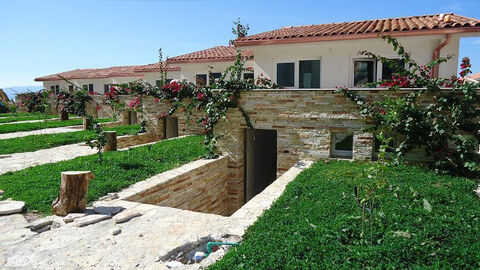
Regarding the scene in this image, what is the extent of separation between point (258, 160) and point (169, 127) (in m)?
5.07

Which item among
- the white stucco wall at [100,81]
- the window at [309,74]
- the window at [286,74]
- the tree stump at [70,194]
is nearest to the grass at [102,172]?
the tree stump at [70,194]

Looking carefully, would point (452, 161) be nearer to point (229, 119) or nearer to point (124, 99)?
point (229, 119)

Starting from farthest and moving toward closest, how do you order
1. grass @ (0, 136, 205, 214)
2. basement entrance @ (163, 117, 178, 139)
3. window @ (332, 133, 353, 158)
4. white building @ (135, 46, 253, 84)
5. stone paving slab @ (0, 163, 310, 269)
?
white building @ (135, 46, 253, 84)
basement entrance @ (163, 117, 178, 139)
window @ (332, 133, 353, 158)
grass @ (0, 136, 205, 214)
stone paving slab @ (0, 163, 310, 269)

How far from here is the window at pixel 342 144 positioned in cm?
927

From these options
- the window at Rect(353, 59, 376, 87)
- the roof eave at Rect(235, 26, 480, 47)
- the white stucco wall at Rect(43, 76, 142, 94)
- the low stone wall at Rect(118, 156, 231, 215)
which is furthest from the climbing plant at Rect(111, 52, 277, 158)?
the white stucco wall at Rect(43, 76, 142, 94)

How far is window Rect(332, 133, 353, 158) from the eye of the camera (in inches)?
365

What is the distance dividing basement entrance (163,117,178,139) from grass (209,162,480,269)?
31.3 ft

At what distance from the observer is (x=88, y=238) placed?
4578mm

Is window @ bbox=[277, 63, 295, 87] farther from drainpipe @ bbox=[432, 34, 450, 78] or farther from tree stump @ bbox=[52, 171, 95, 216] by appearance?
tree stump @ bbox=[52, 171, 95, 216]

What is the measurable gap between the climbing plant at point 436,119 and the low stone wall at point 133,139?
9354 mm

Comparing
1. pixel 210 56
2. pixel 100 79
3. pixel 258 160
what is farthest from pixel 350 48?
pixel 100 79

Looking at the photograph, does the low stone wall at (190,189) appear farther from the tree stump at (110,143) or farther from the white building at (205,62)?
the white building at (205,62)

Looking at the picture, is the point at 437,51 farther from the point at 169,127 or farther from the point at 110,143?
the point at 110,143

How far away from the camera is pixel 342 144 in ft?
30.7
